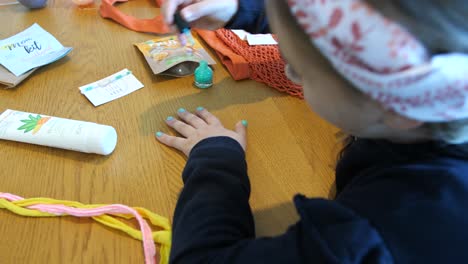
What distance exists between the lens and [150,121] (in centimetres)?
75

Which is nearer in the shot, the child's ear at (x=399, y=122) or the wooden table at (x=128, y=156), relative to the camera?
the child's ear at (x=399, y=122)

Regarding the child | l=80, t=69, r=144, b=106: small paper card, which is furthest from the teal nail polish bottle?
the child

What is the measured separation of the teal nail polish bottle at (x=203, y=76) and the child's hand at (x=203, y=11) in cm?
8

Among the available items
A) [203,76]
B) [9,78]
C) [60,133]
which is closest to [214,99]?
[203,76]

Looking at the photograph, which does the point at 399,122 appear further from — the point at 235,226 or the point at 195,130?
the point at 195,130

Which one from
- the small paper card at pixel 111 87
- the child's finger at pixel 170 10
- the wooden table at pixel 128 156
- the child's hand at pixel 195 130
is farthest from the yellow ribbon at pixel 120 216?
the child's finger at pixel 170 10

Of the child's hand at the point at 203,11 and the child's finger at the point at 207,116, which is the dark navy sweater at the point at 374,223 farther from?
the child's hand at the point at 203,11

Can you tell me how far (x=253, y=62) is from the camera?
874 millimetres

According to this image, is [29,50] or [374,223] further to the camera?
[29,50]

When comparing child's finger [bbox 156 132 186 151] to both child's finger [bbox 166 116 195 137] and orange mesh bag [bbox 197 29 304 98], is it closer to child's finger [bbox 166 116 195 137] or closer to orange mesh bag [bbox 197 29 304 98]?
child's finger [bbox 166 116 195 137]

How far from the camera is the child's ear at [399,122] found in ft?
1.28

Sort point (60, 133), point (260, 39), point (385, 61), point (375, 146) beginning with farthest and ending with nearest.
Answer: point (260, 39) < point (60, 133) < point (375, 146) < point (385, 61)

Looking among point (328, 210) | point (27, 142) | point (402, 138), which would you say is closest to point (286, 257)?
point (328, 210)

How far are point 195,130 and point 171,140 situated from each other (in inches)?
1.9
